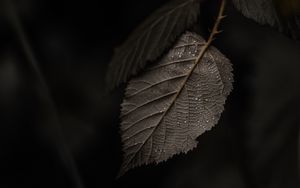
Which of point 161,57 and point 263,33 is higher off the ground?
point 161,57

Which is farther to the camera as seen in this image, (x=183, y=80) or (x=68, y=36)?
(x=68, y=36)

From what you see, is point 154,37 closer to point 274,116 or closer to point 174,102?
point 174,102

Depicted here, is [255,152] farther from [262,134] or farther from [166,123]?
[166,123]

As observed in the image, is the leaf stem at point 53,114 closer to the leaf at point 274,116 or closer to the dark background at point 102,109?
A: the dark background at point 102,109

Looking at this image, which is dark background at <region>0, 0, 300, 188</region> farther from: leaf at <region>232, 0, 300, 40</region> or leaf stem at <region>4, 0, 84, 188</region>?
leaf at <region>232, 0, 300, 40</region>

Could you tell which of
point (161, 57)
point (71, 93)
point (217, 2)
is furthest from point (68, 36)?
point (161, 57)

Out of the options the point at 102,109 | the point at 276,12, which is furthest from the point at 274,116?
the point at 276,12
